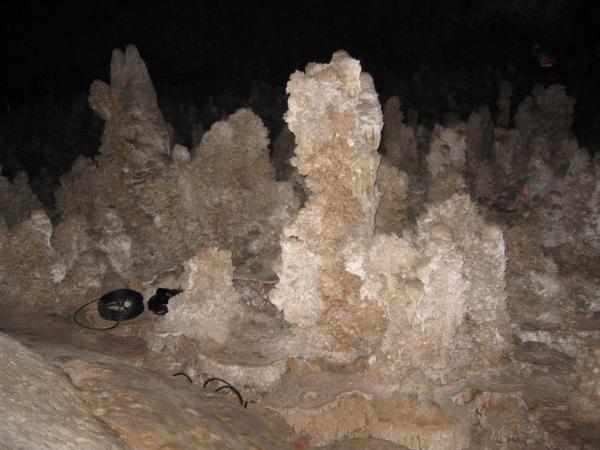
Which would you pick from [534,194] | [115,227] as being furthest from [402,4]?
[115,227]

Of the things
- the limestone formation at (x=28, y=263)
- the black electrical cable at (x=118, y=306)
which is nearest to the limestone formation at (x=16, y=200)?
the limestone formation at (x=28, y=263)

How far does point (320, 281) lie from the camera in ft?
21.1

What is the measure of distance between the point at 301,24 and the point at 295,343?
2320 cm

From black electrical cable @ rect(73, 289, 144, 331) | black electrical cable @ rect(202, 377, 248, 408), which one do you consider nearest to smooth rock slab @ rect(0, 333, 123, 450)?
black electrical cable @ rect(202, 377, 248, 408)

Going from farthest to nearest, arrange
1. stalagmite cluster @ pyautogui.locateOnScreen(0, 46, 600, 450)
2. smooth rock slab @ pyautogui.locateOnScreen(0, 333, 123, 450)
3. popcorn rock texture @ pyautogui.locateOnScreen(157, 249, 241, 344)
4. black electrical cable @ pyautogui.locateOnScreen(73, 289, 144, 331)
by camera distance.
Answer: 1. black electrical cable @ pyautogui.locateOnScreen(73, 289, 144, 331)
2. popcorn rock texture @ pyautogui.locateOnScreen(157, 249, 241, 344)
3. stalagmite cluster @ pyautogui.locateOnScreen(0, 46, 600, 450)
4. smooth rock slab @ pyautogui.locateOnScreen(0, 333, 123, 450)

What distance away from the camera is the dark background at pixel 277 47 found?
21.8 meters

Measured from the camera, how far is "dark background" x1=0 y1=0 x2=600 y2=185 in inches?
859

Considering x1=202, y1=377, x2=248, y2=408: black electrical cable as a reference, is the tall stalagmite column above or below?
above

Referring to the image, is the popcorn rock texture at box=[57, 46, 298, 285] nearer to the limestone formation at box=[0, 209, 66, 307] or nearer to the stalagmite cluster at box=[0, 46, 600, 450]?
the stalagmite cluster at box=[0, 46, 600, 450]

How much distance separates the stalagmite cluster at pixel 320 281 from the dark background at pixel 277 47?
37.5ft

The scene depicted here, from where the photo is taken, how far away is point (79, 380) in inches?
191

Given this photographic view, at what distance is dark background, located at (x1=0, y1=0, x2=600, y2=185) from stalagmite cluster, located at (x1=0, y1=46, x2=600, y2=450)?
1143 centimetres

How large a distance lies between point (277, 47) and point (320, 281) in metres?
23.1

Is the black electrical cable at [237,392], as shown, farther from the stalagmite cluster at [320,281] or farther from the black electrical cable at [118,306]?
the black electrical cable at [118,306]
